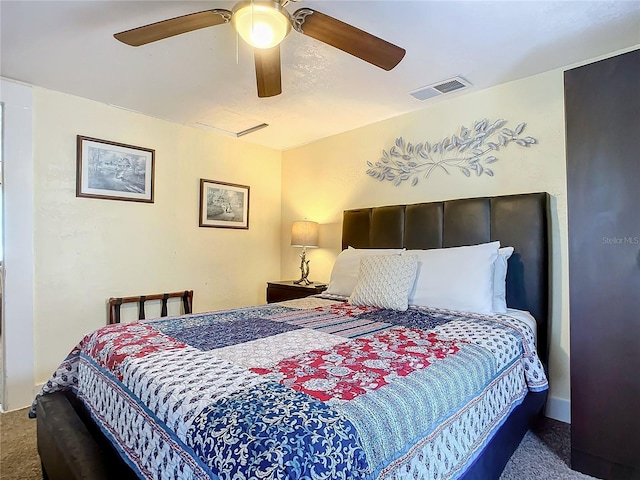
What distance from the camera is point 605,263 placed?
1748 millimetres

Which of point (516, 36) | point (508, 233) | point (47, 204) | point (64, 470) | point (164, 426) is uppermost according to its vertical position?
point (516, 36)

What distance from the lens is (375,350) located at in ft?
4.72

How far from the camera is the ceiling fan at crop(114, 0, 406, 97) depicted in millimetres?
1531

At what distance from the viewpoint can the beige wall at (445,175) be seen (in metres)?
2.36

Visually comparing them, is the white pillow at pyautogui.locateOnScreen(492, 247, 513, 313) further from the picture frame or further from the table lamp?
the picture frame

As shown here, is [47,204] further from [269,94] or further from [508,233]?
[508,233]

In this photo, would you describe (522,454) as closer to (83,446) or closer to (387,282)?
(387,282)

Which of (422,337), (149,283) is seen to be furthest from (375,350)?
(149,283)

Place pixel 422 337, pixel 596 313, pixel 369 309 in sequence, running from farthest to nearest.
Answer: pixel 369 309 < pixel 596 313 < pixel 422 337

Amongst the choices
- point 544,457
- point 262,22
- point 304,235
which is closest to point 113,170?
point 304,235

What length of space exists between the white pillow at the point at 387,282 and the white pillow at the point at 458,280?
8 centimetres

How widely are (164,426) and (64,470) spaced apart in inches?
23.4

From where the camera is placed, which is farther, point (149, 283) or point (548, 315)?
point (149, 283)

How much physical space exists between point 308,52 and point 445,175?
149cm
